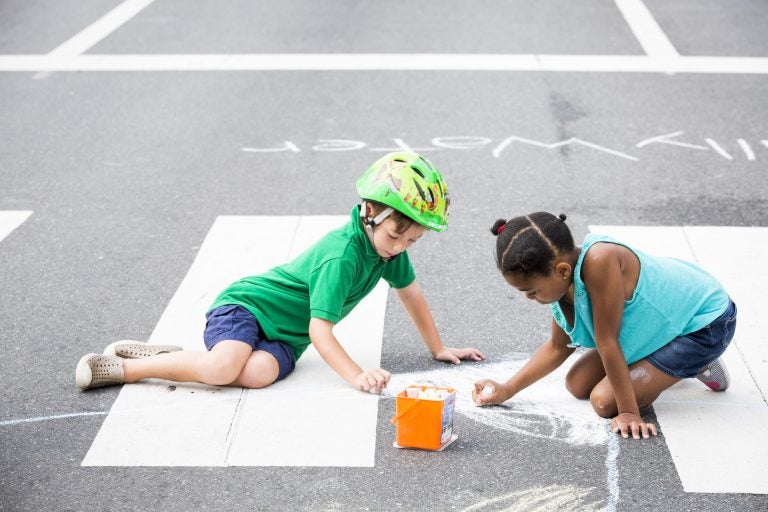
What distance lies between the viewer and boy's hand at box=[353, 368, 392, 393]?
3.92 metres

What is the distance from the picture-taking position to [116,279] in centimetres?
536

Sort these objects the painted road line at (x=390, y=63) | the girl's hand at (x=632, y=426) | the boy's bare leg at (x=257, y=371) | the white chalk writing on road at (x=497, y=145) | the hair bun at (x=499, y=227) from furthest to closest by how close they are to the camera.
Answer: the painted road line at (x=390, y=63) < the white chalk writing on road at (x=497, y=145) < the boy's bare leg at (x=257, y=371) < the girl's hand at (x=632, y=426) < the hair bun at (x=499, y=227)

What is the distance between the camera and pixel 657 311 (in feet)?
12.6

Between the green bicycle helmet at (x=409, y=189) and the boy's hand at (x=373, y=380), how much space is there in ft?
1.85

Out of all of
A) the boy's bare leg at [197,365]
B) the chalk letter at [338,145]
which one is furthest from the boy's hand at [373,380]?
the chalk letter at [338,145]

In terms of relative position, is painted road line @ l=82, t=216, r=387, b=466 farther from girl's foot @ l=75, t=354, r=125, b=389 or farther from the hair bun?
the hair bun

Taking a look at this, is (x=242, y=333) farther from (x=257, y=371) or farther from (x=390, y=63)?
(x=390, y=63)

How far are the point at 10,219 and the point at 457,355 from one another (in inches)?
124

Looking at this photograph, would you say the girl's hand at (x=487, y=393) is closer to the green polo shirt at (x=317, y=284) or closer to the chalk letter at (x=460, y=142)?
the green polo shirt at (x=317, y=284)

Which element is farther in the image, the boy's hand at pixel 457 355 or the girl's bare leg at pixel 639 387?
the boy's hand at pixel 457 355

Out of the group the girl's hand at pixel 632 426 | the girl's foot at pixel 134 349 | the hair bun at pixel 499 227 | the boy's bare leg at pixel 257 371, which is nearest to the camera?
the hair bun at pixel 499 227

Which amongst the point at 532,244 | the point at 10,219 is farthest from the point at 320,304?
the point at 10,219

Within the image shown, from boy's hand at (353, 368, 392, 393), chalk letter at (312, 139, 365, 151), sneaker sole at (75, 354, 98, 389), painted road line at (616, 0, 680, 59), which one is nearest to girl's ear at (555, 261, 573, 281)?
boy's hand at (353, 368, 392, 393)

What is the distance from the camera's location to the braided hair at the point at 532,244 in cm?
349
